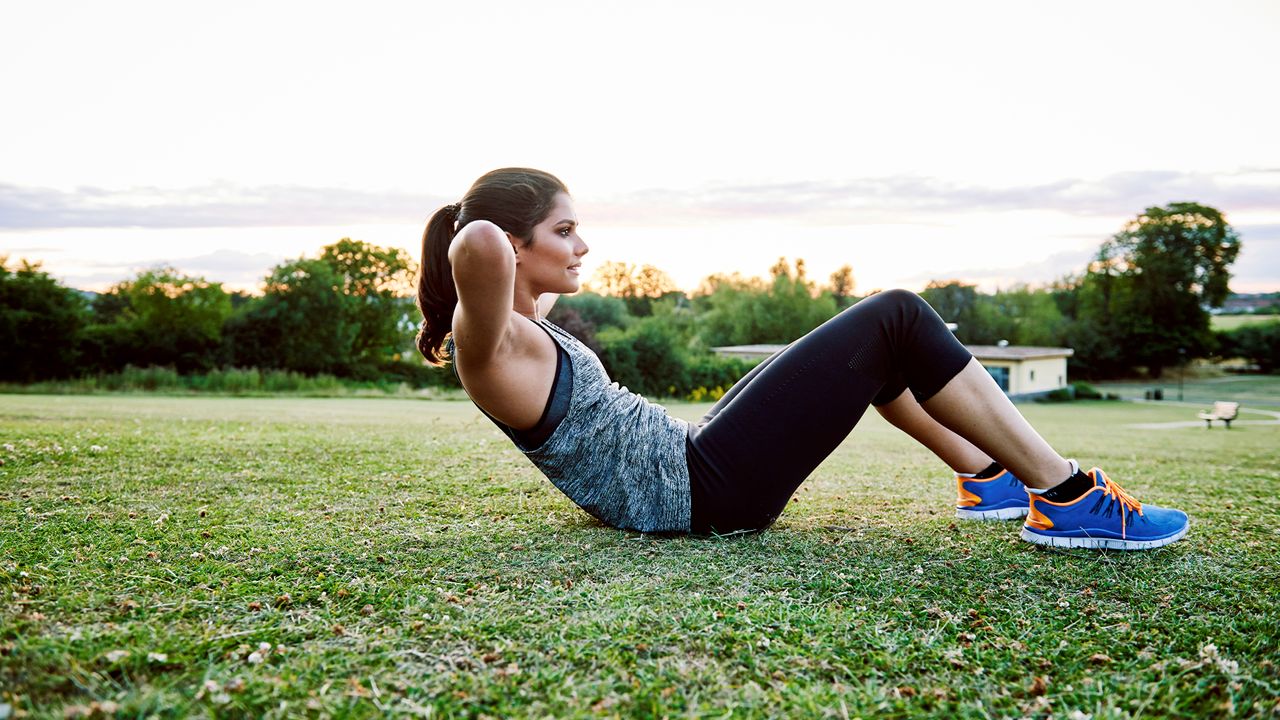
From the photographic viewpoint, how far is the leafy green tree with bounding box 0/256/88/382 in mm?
26656

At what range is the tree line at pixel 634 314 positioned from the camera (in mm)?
28594

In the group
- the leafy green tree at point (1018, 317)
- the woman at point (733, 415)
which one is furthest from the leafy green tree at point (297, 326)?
the leafy green tree at point (1018, 317)

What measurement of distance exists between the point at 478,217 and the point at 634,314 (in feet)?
231

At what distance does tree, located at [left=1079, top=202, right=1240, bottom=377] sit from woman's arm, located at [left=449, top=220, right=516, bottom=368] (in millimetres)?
60234

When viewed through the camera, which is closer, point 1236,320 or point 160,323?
point 160,323

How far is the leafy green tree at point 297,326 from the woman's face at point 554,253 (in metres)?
32.3

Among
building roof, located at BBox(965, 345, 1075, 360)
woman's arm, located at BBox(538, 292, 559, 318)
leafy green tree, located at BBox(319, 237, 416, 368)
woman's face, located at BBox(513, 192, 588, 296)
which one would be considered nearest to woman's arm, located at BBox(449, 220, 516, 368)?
woman's face, located at BBox(513, 192, 588, 296)

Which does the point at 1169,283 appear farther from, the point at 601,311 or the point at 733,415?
the point at 733,415

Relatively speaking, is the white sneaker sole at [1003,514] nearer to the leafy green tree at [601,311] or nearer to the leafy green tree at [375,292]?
the leafy green tree at [375,292]

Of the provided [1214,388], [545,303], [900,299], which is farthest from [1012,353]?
[900,299]

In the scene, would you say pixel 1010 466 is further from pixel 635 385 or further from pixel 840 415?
pixel 635 385

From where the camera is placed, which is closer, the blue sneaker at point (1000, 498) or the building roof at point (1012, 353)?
the blue sneaker at point (1000, 498)

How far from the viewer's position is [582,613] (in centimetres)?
218

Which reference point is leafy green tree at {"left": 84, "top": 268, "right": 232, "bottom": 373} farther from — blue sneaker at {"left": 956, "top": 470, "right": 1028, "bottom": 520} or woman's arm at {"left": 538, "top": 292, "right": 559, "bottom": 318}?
blue sneaker at {"left": 956, "top": 470, "right": 1028, "bottom": 520}
